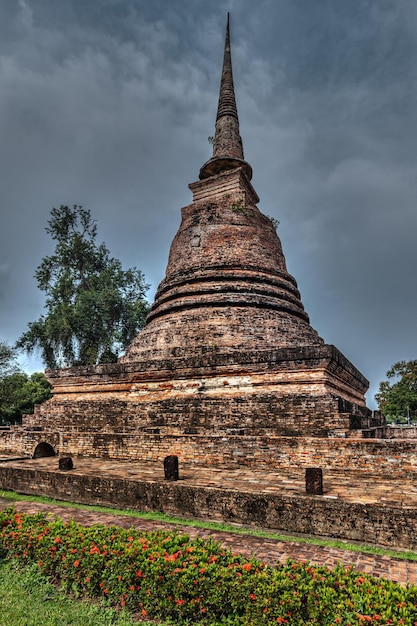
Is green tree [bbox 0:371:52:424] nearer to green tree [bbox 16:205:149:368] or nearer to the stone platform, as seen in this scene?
green tree [bbox 16:205:149:368]

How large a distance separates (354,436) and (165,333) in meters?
6.51

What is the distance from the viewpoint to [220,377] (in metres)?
10.1

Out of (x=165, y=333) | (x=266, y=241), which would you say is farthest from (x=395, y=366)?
(x=165, y=333)

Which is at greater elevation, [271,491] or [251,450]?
[251,450]

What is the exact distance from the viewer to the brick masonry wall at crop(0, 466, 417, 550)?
4672 millimetres

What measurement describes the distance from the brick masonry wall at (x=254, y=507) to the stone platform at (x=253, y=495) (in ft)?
0.03

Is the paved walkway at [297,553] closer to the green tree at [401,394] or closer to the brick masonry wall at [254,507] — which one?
the brick masonry wall at [254,507]

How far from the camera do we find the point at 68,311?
23672 mm

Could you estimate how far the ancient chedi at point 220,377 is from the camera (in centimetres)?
841

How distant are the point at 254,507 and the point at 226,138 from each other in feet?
54.0

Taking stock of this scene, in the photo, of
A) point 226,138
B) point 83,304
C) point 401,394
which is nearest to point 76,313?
point 83,304

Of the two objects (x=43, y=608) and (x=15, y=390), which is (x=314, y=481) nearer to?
(x=43, y=608)

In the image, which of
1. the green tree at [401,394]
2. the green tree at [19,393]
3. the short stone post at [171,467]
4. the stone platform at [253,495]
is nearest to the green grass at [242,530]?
the stone platform at [253,495]

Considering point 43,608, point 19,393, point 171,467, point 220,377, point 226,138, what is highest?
point 226,138
